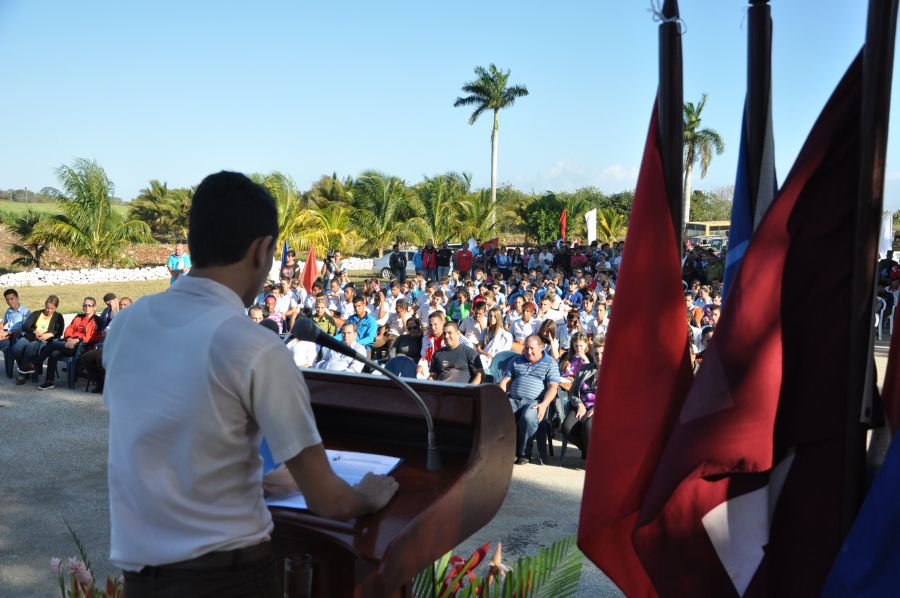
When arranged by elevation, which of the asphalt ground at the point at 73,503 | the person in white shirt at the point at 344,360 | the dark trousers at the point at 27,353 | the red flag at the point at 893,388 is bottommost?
the asphalt ground at the point at 73,503

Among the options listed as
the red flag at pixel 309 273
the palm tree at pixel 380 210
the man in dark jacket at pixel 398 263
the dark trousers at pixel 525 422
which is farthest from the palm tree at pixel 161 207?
the dark trousers at pixel 525 422

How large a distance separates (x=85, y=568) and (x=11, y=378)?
29.5ft

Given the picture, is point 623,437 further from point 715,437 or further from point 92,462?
point 92,462

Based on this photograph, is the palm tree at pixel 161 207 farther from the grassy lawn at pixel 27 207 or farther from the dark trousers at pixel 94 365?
the dark trousers at pixel 94 365

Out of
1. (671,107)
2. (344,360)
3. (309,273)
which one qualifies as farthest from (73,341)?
(671,107)

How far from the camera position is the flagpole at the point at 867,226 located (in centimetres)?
158

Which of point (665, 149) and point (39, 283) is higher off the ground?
point (665, 149)

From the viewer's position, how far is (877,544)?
4.90 feet

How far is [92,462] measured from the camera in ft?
22.2

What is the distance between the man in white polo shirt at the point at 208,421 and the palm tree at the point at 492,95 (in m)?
35.9

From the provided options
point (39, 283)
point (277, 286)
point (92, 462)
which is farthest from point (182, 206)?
point (92, 462)

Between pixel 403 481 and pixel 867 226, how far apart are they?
1259 millimetres

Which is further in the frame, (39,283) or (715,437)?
(39,283)

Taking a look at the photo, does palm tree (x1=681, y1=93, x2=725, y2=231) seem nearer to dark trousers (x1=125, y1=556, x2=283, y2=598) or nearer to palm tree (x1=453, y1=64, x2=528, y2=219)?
palm tree (x1=453, y1=64, x2=528, y2=219)
